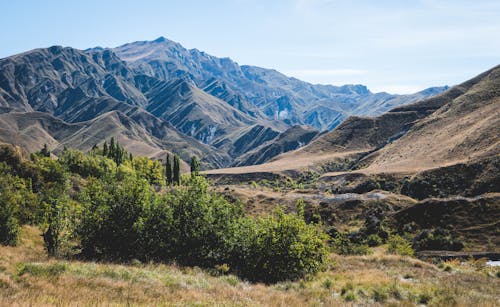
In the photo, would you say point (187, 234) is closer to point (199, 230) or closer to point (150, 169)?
point (199, 230)

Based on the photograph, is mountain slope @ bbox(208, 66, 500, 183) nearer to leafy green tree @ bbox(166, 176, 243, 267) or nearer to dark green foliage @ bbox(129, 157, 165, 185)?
dark green foliage @ bbox(129, 157, 165, 185)

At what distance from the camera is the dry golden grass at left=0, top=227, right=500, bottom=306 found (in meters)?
10.9

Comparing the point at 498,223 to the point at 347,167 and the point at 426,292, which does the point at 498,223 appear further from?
the point at 347,167

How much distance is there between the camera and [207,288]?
14.5m

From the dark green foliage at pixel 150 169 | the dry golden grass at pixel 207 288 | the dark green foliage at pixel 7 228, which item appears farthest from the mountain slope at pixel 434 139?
the dark green foliage at pixel 7 228

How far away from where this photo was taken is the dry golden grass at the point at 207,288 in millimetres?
10883

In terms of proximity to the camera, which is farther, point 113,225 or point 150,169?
point 150,169

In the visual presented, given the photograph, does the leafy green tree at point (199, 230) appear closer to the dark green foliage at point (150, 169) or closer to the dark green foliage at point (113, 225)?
the dark green foliage at point (113, 225)

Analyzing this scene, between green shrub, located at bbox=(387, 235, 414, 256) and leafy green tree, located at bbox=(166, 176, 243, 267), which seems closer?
leafy green tree, located at bbox=(166, 176, 243, 267)

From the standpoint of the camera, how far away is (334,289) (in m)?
16.7

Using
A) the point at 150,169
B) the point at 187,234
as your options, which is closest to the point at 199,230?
the point at 187,234

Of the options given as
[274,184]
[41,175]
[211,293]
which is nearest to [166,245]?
[211,293]

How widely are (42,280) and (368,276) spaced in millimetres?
15581

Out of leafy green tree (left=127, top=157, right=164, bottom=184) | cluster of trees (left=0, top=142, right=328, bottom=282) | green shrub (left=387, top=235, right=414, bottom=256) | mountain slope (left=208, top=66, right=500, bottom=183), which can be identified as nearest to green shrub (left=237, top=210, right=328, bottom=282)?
cluster of trees (left=0, top=142, right=328, bottom=282)
